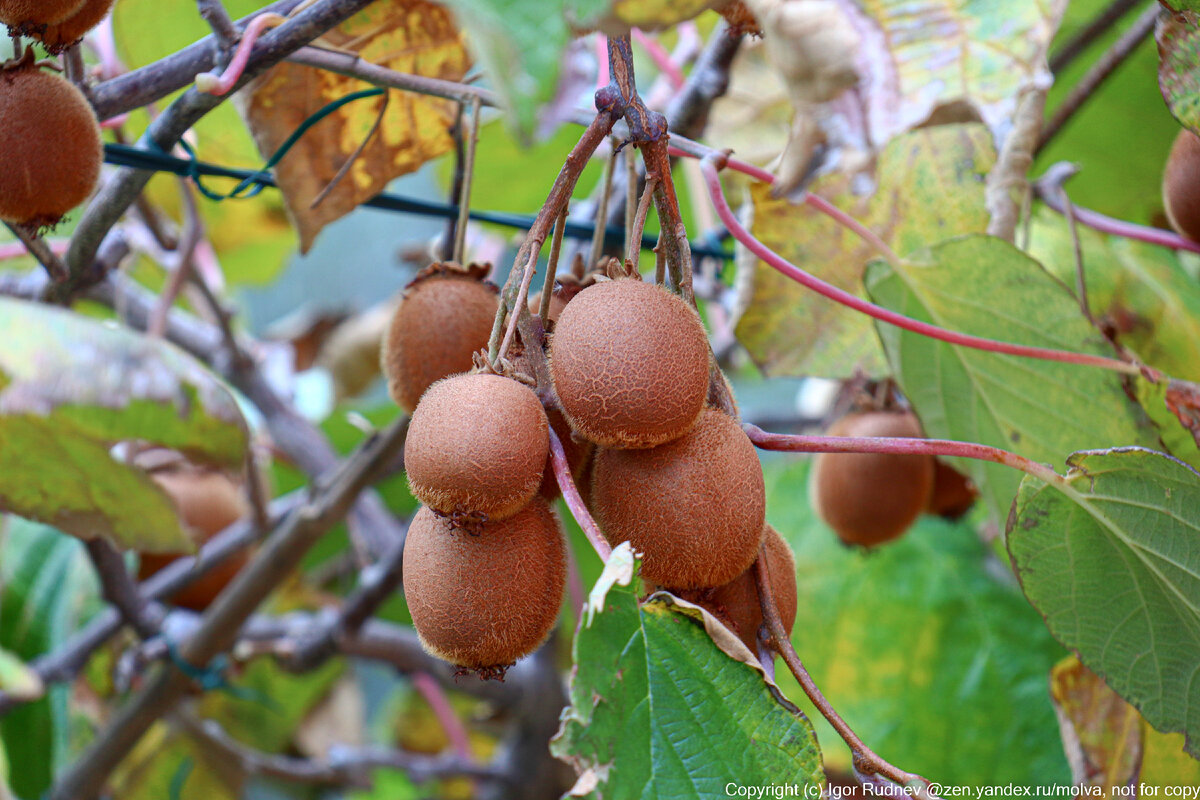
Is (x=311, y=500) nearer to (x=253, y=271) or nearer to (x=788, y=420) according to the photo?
(x=788, y=420)

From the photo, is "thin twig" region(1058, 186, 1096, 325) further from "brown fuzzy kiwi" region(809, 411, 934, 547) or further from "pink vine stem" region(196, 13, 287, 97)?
"pink vine stem" region(196, 13, 287, 97)

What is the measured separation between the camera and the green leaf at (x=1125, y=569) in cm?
54

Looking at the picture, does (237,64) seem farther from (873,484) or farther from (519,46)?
(873,484)

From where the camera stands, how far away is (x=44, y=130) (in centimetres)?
53

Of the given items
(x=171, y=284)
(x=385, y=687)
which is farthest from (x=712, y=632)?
(x=385, y=687)

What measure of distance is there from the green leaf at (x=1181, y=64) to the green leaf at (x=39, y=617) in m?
1.18

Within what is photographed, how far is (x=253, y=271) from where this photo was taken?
1708 millimetres

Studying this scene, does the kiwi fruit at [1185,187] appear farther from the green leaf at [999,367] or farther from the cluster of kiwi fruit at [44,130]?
the cluster of kiwi fruit at [44,130]

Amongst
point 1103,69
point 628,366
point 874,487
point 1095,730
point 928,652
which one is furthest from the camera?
point 928,652

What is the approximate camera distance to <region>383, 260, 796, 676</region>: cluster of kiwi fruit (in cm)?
43

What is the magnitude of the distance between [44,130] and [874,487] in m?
0.62

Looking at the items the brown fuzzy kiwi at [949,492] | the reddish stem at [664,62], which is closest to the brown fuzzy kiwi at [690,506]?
the brown fuzzy kiwi at [949,492]

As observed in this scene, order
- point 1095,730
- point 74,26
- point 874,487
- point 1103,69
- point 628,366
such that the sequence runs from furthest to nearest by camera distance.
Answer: point 1103,69
point 874,487
point 1095,730
point 74,26
point 628,366

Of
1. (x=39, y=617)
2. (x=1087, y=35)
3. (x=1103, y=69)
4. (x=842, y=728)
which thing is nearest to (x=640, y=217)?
Result: (x=842, y=728)
